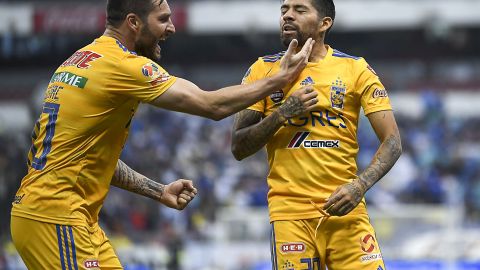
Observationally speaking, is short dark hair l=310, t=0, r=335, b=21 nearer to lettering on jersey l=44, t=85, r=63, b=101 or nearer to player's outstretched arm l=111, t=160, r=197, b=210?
player's outstretched arm l=111, t=160, r=197, b=210

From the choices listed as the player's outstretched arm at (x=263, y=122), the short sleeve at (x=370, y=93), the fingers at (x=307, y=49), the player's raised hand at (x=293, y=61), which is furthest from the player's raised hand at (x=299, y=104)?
the short sleeve at (x=370, y=93)

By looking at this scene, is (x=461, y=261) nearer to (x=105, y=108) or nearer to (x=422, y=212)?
(x=422, y=212)

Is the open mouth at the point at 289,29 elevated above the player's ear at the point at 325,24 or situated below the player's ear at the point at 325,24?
below

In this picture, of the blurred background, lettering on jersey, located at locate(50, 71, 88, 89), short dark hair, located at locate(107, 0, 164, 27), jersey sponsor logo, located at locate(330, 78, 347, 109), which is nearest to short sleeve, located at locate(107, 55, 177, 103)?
lettering on jersey, located at locate(50, 71, 88, 89)

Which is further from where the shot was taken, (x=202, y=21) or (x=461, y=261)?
(x=202, y=21)

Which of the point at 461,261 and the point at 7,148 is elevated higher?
the point at 7,148

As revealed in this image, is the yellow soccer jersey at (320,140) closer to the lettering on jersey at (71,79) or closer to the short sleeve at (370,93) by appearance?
the short sleeve at (370,93)

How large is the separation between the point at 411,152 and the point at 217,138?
503 centimetres

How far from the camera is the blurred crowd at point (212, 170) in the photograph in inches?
826

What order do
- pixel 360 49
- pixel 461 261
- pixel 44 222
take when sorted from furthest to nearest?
1. pixel 360 49
2. pixel 461 261
3. pixel 44 222

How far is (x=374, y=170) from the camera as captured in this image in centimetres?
683

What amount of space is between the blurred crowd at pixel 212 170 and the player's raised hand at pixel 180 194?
10447 mm

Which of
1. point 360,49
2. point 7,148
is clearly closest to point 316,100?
point 7,148

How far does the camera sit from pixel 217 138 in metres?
26.4
